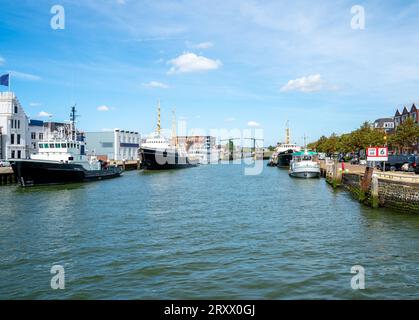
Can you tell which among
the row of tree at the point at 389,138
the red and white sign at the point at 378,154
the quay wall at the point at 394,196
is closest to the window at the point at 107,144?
the row of tree at the point at 389,138

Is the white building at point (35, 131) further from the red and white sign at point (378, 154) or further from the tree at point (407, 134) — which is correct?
the red and white sign at point (378, 154)

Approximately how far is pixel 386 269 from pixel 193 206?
58.2 ft

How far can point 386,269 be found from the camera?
554 inches

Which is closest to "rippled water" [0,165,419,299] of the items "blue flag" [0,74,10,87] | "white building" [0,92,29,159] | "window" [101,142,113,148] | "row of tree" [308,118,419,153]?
"row of tree" [308,118,419,153]

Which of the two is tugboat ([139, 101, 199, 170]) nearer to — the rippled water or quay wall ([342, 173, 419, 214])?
the rippled water

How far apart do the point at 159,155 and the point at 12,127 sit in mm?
30772

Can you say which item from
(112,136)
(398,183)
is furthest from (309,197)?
(112,136)

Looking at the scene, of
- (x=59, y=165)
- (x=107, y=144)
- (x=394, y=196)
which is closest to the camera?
(x=394, y=196)

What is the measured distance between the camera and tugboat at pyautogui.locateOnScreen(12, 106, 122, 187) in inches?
1789

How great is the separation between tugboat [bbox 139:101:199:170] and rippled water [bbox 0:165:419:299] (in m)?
56.6

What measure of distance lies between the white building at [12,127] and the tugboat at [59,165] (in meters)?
15.8

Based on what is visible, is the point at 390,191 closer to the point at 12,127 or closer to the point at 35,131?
the point at 12,127

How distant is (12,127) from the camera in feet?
231

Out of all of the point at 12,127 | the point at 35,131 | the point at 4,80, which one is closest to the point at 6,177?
the point at 4,80
